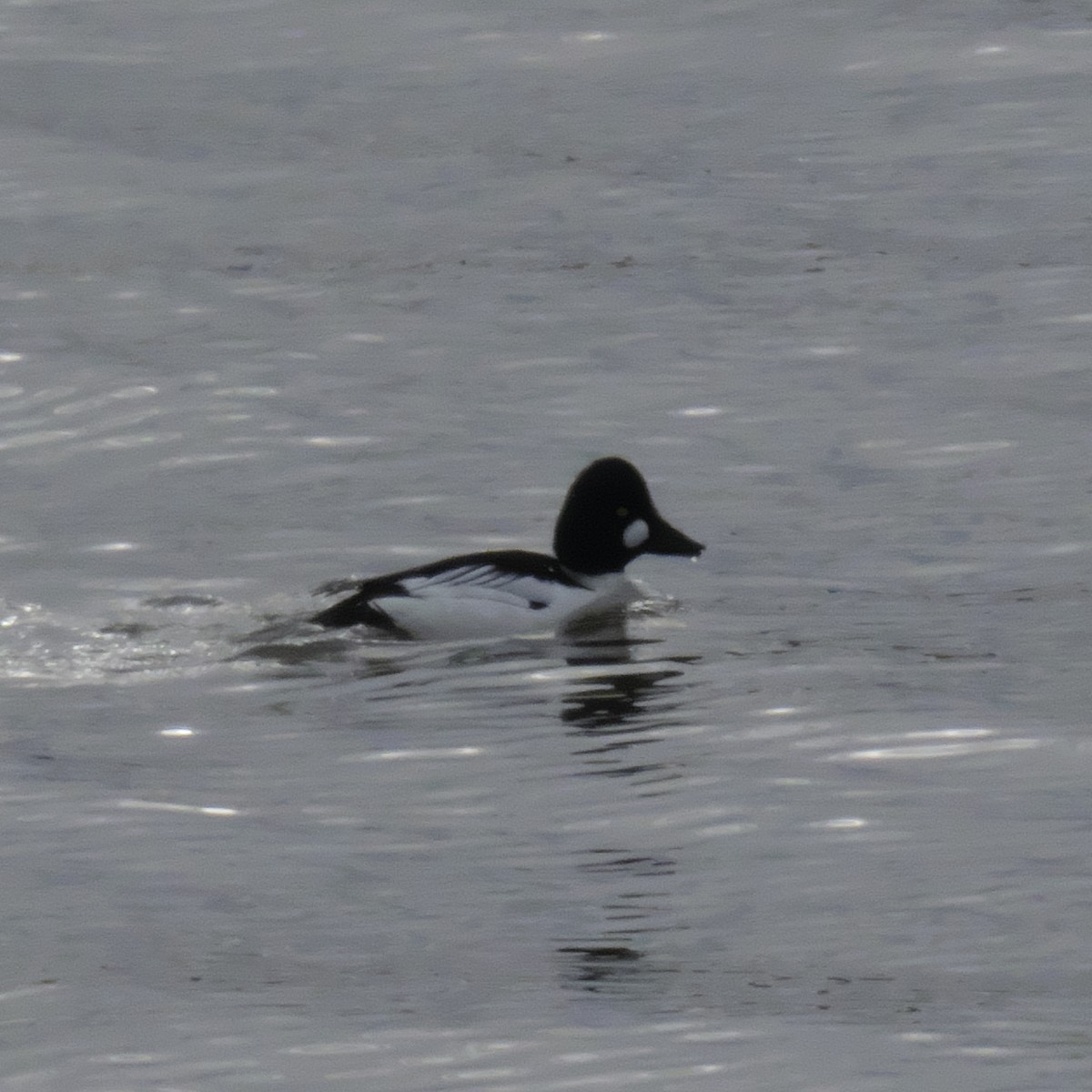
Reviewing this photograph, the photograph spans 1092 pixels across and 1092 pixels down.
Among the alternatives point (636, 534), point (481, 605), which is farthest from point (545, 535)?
point (481, 605)

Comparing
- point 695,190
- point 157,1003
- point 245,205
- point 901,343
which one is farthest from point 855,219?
point 157,1003

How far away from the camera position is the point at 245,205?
44.3ft

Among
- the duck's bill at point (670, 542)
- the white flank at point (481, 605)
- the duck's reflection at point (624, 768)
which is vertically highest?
the duck's bill at point (670, 542)

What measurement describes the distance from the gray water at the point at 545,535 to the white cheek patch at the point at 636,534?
31 cm

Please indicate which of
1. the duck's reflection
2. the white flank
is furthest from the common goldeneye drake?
the duck's reflection

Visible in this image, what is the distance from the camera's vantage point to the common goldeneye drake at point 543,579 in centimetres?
798

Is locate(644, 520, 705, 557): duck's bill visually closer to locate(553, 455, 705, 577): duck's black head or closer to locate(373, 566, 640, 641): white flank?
locate(553, 455, 705, 577): duck's black head

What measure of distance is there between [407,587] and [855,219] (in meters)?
5.60

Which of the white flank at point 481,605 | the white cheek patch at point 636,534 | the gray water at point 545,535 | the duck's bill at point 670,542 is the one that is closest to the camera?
the gray water at point 545,535

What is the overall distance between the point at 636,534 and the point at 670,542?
129 millimetres

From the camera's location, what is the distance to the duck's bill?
28.3ft

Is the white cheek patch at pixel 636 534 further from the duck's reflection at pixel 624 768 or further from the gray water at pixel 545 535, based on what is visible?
the duck's reflection at pixel 624 768

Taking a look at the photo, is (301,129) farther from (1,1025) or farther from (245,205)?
(1,1025)

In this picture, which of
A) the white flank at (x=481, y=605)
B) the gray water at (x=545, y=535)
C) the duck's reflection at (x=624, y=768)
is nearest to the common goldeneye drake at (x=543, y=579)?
the white flank at (x=481, y=605)
